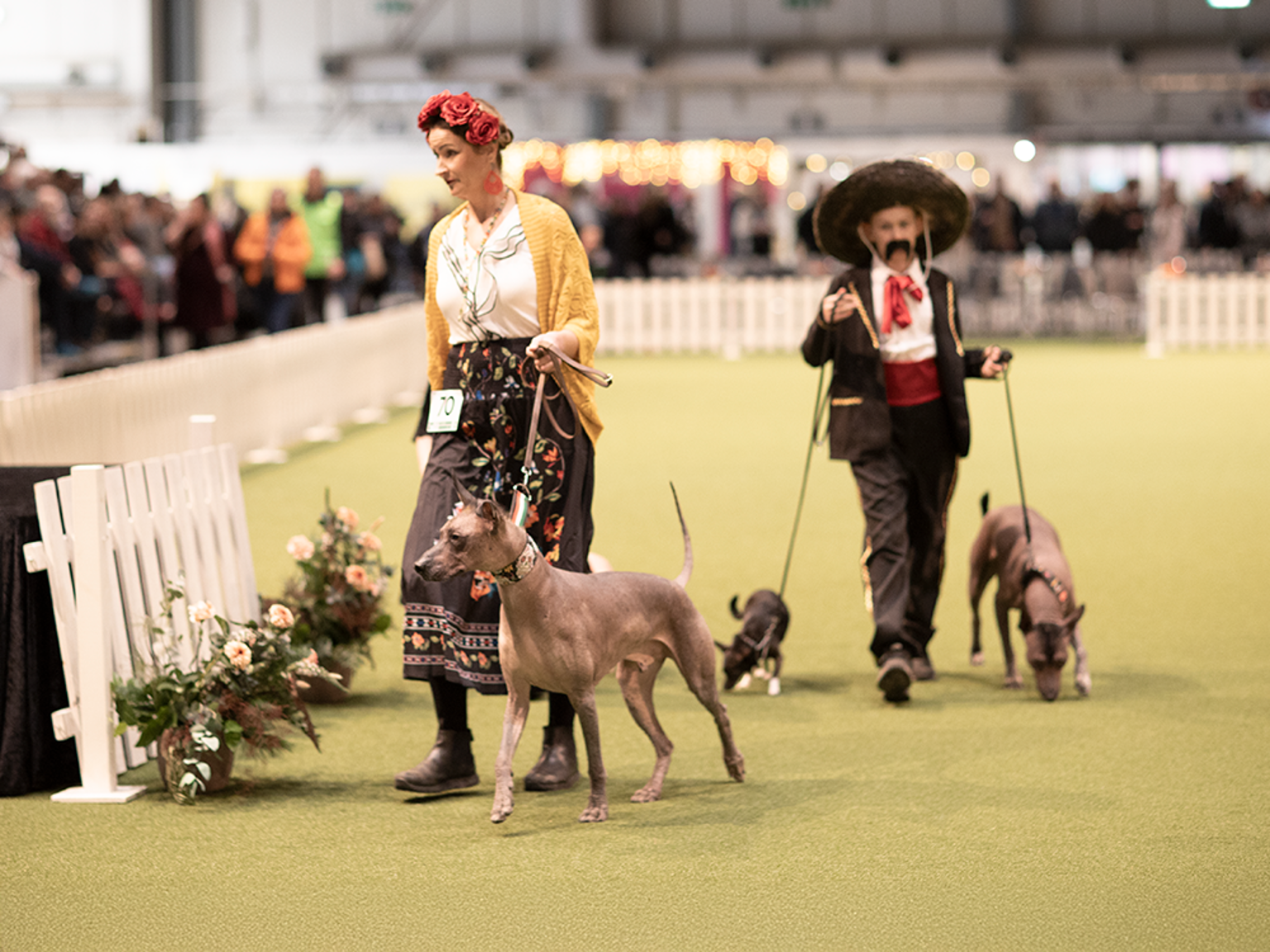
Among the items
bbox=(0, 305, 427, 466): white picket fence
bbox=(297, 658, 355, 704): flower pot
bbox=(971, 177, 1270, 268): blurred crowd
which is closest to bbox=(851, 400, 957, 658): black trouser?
bbox=(297, 658, 355, 704): flower pot

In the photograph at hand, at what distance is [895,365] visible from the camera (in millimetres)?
6141

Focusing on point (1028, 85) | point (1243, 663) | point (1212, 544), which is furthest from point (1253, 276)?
point (1243, 663)

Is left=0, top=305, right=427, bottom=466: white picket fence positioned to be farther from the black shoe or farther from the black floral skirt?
the black shoe

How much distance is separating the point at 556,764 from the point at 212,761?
3.20ft

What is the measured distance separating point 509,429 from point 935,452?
1986mm

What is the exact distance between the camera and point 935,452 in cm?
617

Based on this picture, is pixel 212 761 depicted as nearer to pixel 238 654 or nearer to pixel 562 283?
pixel 238 654

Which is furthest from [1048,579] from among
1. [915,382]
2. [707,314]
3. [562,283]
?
[707,314]

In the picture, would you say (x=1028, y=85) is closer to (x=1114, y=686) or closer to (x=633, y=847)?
(x=1114, y=686)

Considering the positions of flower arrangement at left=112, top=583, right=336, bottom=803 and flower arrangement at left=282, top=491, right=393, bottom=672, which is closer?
flower arrangement at left=112, top=583, right=336, bottom=803

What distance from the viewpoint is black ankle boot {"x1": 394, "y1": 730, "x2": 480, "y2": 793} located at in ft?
16.0

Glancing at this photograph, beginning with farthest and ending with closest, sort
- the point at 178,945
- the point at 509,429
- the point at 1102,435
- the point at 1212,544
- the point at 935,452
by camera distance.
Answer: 1. the point at 1102,435
2. the point at 1212,544
3. the point at 935,452
4. the point at 509,429
5. the point at 178,945

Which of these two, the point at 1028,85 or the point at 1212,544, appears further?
the point at 1028,85

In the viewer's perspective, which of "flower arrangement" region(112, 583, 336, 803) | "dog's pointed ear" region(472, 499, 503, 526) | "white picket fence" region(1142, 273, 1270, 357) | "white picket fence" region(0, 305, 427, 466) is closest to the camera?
"dog's pointed ear" region(472, 499, 503, 526)
